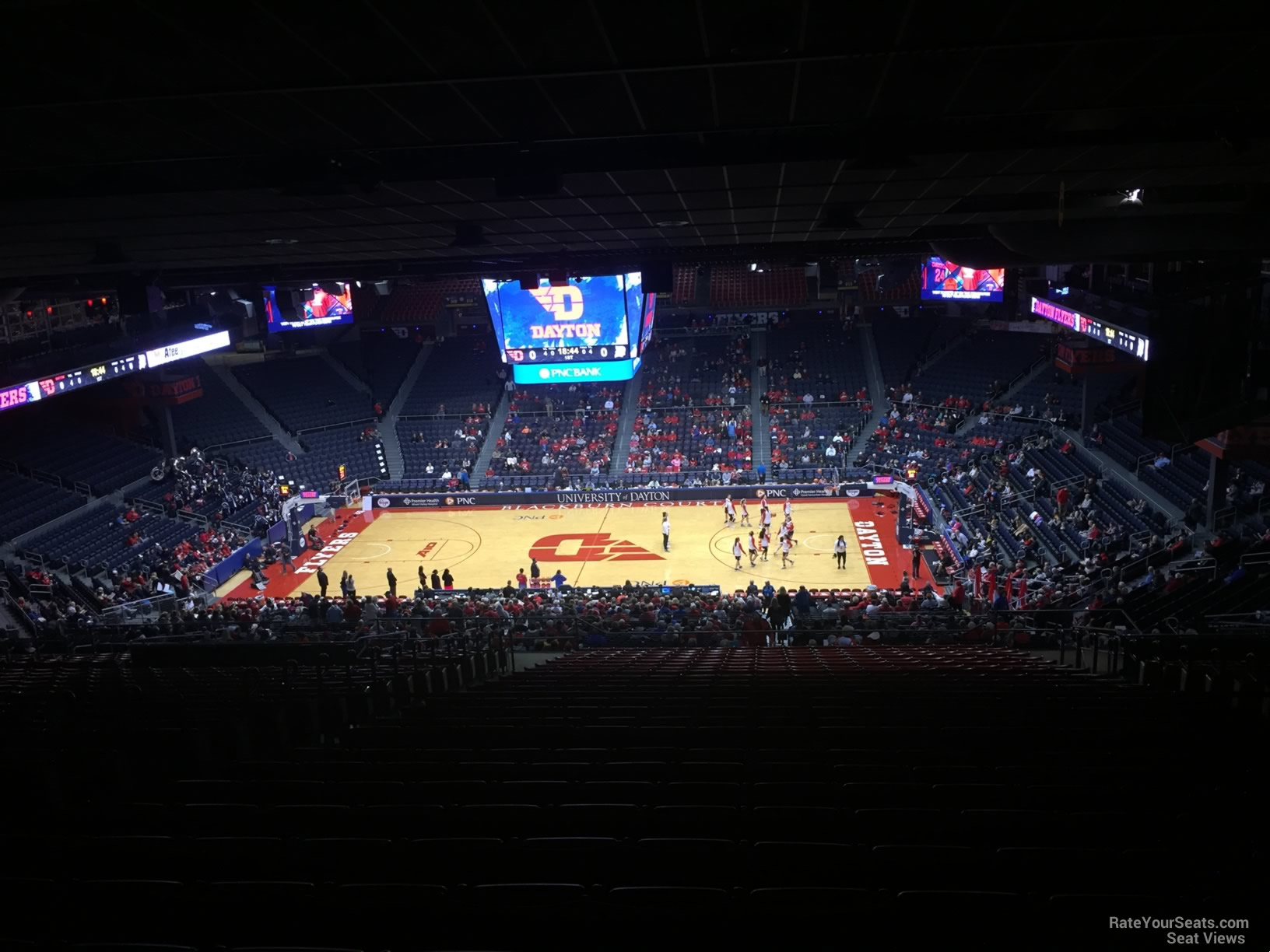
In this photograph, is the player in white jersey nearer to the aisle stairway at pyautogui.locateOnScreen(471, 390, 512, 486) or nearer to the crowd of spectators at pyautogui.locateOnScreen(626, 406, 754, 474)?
the crowd of spectators at pyautogui.locateOnScreen(626, 406, 754, 474)

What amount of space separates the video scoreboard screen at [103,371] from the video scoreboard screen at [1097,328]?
Result: 33.7 meters

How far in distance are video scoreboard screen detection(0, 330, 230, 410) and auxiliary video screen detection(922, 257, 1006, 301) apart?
31.9 metres

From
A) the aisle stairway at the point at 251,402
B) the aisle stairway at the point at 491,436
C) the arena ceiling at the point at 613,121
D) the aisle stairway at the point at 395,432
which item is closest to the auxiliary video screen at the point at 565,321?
the aisle stairway at the point at 491,436

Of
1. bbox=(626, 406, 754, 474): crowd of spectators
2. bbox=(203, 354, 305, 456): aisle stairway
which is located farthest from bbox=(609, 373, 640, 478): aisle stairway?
bbox=(203, 354, 305, 456): aisle stairway

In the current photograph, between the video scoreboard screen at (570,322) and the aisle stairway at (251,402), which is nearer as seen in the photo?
the video scoreboard screen at (570,322)

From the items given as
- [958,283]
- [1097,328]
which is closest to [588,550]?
[1097,328]

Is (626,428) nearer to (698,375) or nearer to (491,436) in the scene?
(698,375)

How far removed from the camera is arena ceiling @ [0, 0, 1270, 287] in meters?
4.27

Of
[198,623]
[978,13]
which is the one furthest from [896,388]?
[978,13]

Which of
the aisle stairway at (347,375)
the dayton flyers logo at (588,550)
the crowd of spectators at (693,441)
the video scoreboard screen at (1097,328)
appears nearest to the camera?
the video scoreboard screen at (1097,328)

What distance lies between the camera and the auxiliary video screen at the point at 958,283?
36.1 metres

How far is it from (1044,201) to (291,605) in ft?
68.6

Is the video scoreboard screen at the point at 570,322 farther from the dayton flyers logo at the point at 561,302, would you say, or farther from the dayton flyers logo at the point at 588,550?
the dayton flyers logo at the point at 588,550

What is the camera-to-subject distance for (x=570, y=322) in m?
32.6
